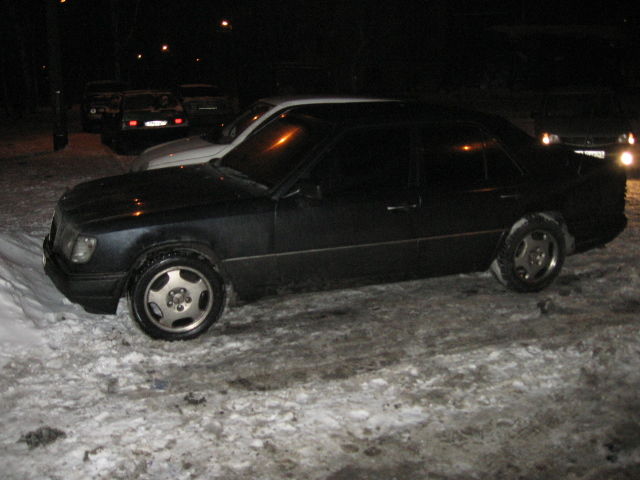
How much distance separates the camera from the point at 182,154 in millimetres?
9047

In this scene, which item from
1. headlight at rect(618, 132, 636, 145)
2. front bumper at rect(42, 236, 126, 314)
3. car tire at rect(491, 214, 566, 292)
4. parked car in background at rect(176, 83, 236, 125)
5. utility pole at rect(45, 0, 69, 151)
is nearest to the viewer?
front bumper at rect(42, 236, 126, 314)

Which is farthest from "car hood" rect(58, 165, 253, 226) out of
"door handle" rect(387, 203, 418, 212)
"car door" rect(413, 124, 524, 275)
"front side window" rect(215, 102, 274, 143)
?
"front side window" rect(215, 102, 274, 143)

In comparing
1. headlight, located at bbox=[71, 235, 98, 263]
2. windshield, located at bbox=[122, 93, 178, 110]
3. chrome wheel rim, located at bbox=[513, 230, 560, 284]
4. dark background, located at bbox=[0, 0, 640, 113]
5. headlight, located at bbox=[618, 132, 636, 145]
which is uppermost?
dark background, located at bbox=[0, 0, 640, 113]

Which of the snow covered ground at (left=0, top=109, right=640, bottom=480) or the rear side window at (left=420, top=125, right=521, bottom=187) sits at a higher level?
the rear side window at (left=420, top=125, right=521, bottom=187)

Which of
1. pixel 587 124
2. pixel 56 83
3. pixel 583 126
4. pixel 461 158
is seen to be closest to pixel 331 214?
pixel 461 158

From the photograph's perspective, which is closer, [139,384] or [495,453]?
A: [495,453]

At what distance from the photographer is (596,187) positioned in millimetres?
6289

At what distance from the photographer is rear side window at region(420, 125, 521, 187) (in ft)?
18.5

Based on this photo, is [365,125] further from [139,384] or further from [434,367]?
[139,384]

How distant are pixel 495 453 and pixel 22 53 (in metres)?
37.1

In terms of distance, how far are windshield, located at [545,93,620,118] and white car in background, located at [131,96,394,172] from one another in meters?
6.12

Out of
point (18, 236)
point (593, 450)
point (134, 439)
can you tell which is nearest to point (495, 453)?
point (593, 450)

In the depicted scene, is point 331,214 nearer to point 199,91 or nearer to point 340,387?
point 340,387

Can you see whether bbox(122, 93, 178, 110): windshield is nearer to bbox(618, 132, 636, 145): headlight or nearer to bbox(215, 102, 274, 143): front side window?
bbox(215, 102, 274, 143): front side window
